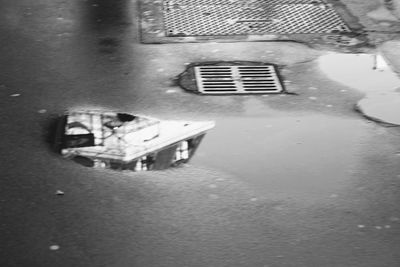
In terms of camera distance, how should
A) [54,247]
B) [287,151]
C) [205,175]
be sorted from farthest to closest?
[287,151] < [205,175] < [54,247]

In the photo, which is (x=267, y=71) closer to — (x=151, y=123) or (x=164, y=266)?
(x=151, y=123)

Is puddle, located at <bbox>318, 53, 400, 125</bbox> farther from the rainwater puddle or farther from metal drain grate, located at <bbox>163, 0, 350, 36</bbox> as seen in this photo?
metal drain grate, located at <bbox>163, 0, 350, 36</bbox>

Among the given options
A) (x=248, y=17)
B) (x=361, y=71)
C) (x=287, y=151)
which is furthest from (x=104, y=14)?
(x=287, y=151)

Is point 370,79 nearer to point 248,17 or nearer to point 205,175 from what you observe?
point 248,17

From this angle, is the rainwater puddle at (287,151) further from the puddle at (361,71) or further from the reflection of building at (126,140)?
the puddle at (361,71)

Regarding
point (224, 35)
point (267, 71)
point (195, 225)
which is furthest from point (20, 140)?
point (224, 35)

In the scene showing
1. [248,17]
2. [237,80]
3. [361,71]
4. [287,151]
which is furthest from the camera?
[248,17]

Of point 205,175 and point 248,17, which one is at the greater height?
point 248,17

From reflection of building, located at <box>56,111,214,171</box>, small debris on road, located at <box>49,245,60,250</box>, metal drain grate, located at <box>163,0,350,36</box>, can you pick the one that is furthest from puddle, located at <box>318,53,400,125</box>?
small debris on road, located at <box>49,245,60,250</box>
